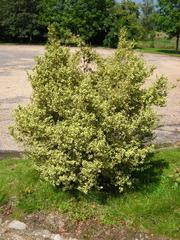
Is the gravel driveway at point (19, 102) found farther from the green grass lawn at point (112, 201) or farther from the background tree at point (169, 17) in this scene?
the background tree at point (169, 17)

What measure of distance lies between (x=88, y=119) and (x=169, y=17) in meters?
36.8

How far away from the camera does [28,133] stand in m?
6.18

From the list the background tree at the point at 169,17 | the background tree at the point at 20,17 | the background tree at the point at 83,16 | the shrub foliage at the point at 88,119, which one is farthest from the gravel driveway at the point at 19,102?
the background tree at the point at 20,17

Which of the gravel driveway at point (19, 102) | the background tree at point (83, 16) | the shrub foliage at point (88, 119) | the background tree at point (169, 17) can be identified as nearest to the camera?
the shrub foliage at point (88, 119)

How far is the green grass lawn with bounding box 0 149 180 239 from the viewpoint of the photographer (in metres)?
5.80

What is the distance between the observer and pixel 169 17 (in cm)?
4056

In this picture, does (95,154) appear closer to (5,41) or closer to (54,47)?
(54,47)

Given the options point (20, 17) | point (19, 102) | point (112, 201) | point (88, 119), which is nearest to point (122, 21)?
point (20, 17)

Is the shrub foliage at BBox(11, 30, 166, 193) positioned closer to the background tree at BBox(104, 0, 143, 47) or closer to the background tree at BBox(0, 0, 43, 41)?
the background tree at BBox(104, 0, 143, 47)

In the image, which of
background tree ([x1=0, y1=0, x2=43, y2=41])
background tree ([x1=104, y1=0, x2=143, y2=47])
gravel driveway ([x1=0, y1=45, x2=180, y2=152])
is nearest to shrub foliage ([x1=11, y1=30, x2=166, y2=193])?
gravel driveway ([x1=0, y1=45, x2=180, y2=152])

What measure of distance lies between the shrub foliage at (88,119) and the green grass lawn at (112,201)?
0.21 metres

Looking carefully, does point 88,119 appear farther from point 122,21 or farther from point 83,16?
point 83,16

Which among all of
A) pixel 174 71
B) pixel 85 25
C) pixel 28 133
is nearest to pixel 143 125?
pixel 28 133

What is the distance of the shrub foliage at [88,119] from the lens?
573 cm
